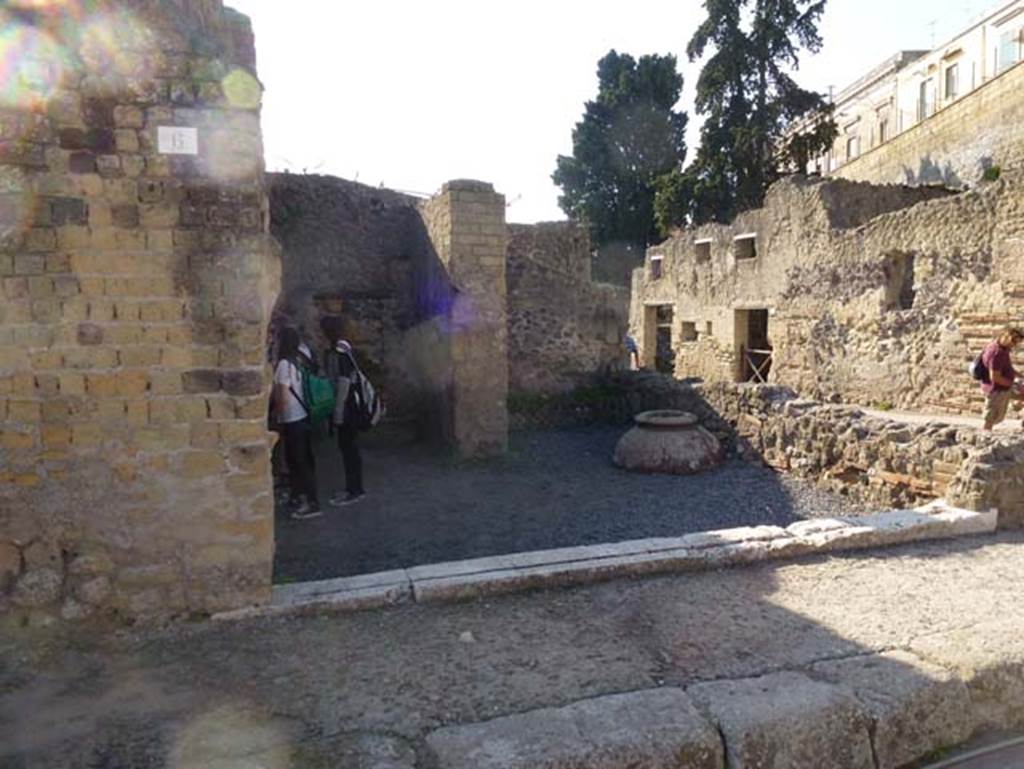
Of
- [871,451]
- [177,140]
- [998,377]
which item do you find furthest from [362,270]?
[998,377]

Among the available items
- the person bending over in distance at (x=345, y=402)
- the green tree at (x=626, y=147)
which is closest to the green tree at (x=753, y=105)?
the green tree at (x=626, y=147)

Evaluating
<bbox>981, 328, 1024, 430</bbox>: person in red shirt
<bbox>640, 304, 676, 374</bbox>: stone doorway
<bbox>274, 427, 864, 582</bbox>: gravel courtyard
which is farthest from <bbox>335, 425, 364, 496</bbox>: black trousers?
<bbox>640, 304, 676, 374</bbox>: stone doorway

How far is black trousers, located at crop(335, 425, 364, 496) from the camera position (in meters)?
6.83

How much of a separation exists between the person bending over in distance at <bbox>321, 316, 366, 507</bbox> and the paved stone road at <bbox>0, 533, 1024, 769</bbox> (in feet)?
9.68

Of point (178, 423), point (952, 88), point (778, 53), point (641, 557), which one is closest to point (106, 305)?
point (178, 423)

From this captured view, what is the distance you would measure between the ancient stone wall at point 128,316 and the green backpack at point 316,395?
7.90ft

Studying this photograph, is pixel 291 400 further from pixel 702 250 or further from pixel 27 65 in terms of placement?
pixel 702 250

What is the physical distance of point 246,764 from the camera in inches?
101

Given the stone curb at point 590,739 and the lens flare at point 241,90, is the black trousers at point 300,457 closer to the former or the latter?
the lens flare at point 241,90

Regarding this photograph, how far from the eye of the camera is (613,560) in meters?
4.50

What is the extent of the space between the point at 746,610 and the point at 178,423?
3.11 meters

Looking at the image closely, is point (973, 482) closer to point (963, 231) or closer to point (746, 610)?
point (746, 610)

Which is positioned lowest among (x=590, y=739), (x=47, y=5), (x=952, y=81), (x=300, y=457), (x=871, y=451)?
(x=590, y=739)

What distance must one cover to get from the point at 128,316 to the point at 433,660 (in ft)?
7.27
